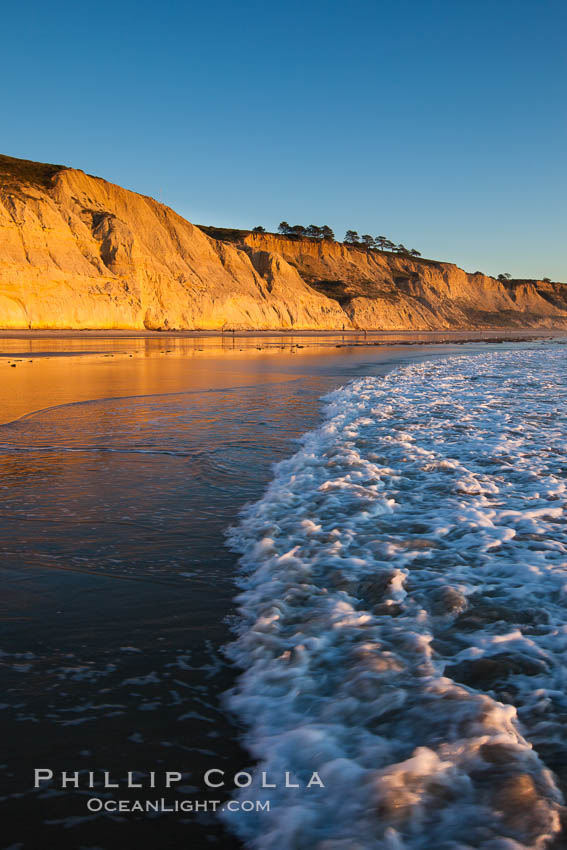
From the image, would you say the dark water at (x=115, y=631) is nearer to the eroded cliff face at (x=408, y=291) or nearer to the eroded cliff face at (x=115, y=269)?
the eroded cliff face at (x=115, y=269)

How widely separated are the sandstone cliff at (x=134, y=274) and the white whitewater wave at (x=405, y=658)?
52043 millimetres

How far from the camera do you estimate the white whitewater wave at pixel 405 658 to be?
1846 mm

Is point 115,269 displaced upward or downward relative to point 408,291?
downward

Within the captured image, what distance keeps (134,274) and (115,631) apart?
208 feet

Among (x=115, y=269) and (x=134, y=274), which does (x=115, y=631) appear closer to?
(x=115, y=269)

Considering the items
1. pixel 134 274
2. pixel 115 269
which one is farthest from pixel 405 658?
pixel 134 274

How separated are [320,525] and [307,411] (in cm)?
656

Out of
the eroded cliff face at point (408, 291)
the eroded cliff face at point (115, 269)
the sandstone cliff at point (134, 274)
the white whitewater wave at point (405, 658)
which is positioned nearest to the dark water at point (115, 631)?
the white whitewater wave at point (405, 658)

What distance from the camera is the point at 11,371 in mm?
17750

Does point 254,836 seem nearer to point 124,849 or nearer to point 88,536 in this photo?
point 124,849

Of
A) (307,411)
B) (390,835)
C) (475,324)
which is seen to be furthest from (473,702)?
(475,324)

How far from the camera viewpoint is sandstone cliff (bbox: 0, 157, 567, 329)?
51750mm

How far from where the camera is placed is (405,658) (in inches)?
106

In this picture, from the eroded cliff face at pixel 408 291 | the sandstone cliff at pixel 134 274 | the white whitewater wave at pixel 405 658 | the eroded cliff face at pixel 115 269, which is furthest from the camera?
the eroded cliff face at pixel 408 291
